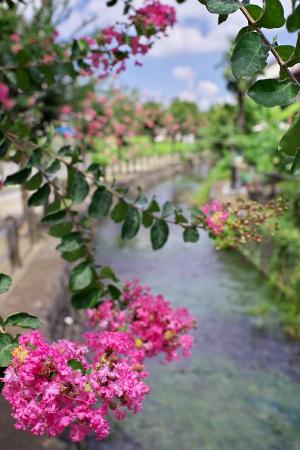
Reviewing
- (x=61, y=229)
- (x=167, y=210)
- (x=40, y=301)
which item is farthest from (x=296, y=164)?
(x=40, y=301)

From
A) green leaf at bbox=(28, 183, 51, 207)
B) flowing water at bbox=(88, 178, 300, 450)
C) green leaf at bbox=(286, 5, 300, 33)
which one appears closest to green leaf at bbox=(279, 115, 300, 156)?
green leaf at bbox=(286, 5, 300, 33)

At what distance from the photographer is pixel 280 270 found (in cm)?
921

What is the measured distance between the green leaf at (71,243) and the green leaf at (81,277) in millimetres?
68

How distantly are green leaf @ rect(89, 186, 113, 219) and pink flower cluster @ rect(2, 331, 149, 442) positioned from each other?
79 cm

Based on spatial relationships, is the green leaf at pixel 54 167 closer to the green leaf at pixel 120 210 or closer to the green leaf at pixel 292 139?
the green leaf at pixel 120 210

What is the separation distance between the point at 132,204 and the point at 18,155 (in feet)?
1.62

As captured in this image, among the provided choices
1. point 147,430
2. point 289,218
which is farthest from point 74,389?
point 289,218

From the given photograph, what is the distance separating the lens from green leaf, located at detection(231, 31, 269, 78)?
35.6 inches

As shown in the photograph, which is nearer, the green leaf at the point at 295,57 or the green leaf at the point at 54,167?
the green leaf at the point at 295,57

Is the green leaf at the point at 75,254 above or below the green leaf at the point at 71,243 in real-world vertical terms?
below

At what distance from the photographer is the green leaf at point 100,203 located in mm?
1946

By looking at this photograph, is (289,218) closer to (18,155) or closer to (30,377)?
(18,155)

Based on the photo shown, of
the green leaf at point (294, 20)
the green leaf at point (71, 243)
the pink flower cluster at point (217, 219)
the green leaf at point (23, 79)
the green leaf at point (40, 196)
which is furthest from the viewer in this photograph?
the green leaf at point (23, 79)

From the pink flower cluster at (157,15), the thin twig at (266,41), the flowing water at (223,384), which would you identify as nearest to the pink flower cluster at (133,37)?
the pink flower cluster at (157,15)
